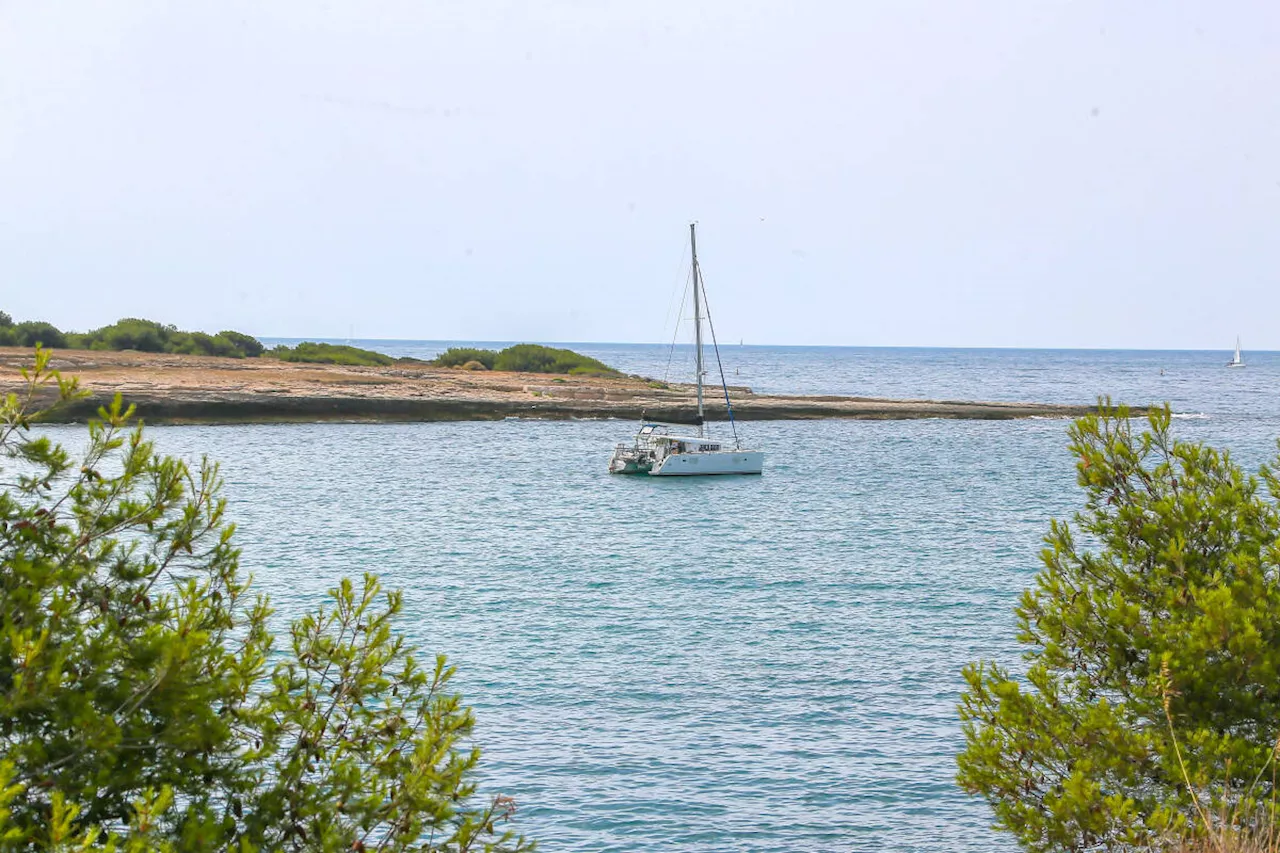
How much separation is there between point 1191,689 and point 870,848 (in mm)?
6287

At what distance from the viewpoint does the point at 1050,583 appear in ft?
39.5

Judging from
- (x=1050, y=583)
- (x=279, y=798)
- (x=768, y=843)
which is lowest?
(x=768, y=843)

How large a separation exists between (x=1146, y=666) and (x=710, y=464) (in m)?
48.5

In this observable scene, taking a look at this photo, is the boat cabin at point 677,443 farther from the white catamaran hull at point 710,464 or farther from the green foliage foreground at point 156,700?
the green foliage foreground at point 156,700

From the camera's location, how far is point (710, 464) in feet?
197

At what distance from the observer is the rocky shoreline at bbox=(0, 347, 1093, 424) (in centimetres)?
7406

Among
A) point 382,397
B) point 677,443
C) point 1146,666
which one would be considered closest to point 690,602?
point 1146,666

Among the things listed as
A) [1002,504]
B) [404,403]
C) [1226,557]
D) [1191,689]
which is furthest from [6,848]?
[404,403]

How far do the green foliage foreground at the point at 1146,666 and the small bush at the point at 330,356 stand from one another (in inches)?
3790

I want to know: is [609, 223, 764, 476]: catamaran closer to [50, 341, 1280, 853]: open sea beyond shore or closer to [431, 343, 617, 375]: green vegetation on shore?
[50, 341, 1280, 853]: open sea beyond shore

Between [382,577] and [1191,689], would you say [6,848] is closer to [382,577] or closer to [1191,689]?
[1191,689]

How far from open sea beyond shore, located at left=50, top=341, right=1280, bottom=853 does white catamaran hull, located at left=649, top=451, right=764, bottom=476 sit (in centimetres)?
156

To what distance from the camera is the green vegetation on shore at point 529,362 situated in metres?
112

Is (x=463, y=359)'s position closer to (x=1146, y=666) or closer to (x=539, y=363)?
(x=539, y=363)
